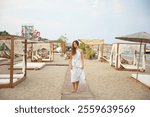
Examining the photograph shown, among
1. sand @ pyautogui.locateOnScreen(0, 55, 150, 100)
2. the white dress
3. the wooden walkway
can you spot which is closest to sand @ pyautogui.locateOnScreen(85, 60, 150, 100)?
sand @ pyautogui.locateOnScreen(0, 55, 150, 100)

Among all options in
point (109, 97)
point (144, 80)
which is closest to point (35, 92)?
point (109, 97)

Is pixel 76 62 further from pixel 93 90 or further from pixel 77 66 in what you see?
pixel 93 90

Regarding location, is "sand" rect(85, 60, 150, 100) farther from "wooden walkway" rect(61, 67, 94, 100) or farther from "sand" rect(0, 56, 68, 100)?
"sand" rect(0, 56, 68, 100)

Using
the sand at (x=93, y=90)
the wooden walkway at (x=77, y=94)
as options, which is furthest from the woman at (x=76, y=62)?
the sand at (x=93, y=90)

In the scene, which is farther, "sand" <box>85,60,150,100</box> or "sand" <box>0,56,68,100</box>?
"sand" <box>85,60,150,100</box>

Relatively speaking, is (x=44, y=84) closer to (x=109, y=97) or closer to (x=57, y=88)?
(x=57, y=88)

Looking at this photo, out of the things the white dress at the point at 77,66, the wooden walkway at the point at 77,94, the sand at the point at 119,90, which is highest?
the white dress at the point at 77,66

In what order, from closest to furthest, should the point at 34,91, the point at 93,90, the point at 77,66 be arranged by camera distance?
1. the point at 77,66
2. the point at 34,91
3. the point at 93,90

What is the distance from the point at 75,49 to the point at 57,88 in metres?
1.16

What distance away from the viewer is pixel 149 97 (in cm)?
501

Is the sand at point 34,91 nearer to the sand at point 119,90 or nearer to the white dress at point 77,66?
the white dress at point 77,66

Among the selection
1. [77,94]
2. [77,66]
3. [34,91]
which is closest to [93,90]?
[77,94]

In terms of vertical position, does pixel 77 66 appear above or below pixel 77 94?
above

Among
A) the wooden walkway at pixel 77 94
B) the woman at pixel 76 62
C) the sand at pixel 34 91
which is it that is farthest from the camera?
the woman at pixel 76 62
